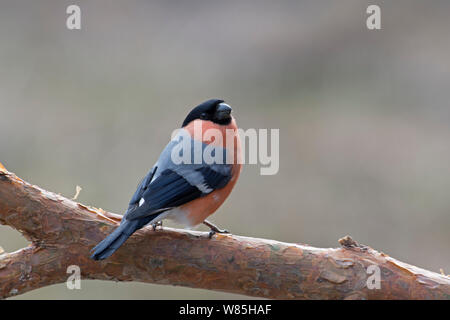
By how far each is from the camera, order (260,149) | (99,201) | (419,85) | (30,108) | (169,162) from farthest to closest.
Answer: (419,85)
(30,108)
(99,201)
(260,149)
(169,162)

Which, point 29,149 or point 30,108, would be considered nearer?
point 29,149

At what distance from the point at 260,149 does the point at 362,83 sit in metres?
2.38

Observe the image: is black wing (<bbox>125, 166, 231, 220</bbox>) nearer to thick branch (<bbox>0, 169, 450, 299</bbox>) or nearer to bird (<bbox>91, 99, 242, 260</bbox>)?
bird (<bbox>91, 99, 242, 260</bbox>)

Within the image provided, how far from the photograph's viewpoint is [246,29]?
4.51 metres

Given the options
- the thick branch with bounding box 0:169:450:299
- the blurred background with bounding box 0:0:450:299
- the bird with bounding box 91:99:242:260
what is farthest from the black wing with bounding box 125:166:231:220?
the blurred background with bounding box 0:0:450:299

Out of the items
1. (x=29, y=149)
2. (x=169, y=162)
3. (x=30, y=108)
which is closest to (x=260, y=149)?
(x=169, y=162)

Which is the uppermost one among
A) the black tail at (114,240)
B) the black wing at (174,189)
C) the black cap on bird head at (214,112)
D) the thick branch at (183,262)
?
the black cap on bird head at (214,112)

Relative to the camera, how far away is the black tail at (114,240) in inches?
49.5

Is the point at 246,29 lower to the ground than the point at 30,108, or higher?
higher

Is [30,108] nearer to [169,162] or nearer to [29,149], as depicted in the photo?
A: [29,149]

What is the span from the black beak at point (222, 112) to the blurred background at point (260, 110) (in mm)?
1628

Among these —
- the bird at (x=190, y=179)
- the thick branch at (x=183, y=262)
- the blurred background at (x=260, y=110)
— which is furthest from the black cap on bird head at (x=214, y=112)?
the blurred background at (x=260, y=110)

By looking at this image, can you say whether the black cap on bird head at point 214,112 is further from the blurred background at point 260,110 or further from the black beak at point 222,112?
the blurred background at point 260,110

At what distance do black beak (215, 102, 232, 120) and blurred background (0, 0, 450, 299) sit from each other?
1.63 metres
